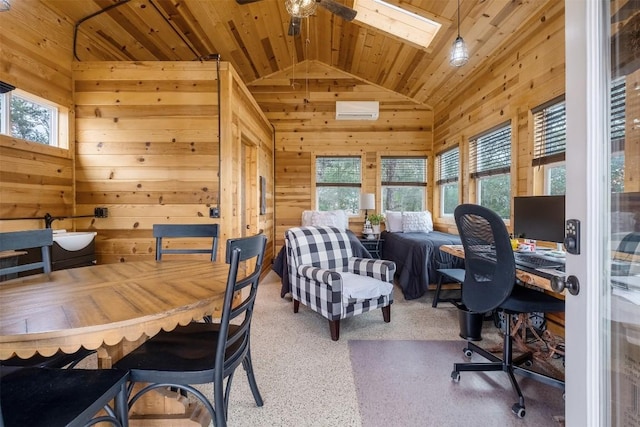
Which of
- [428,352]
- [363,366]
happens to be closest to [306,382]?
[363,366]

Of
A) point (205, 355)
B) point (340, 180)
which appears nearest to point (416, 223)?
point (340, 180)

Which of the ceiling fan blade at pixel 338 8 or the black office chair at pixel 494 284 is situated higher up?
the ceiling fan blade at pixel 338 8

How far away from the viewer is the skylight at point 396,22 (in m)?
3.57

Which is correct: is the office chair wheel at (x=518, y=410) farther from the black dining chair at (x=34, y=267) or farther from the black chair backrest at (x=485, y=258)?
the black dining chair at (x=34, y=267)

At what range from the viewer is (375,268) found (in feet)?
9.70

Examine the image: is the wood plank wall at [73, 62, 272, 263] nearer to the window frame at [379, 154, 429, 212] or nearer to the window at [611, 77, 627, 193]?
the window at [611, 77, 627, 193]

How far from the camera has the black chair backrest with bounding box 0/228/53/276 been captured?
1.49 meters

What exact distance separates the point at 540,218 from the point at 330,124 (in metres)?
3.96

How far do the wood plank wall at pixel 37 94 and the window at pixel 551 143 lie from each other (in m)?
4.56

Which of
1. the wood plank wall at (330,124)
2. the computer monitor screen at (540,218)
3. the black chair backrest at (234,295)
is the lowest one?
the black chair backrest at (234,295)

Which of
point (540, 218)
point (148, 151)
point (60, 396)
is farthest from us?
point (148, 151)

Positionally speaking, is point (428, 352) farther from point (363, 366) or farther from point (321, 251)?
point (321, 251)

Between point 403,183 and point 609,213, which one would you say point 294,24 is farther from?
point 403,183

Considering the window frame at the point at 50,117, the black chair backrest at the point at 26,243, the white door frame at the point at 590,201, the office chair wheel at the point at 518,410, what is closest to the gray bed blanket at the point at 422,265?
the office chair wheel at the point at 518,410
